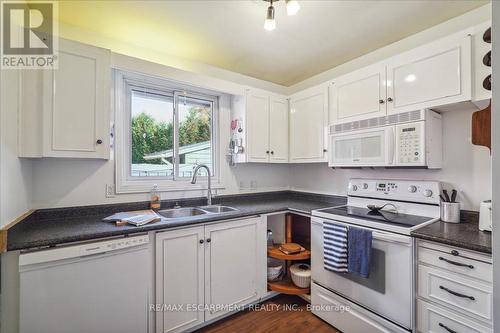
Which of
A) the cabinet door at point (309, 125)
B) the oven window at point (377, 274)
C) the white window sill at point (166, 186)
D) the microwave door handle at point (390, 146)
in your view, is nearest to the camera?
the oven window at point (377, 274)

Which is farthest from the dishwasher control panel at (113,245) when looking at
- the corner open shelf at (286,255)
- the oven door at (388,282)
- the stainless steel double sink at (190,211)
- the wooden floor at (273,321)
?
the oven door at (388,282)

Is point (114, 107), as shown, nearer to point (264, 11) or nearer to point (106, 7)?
point (106, 7)

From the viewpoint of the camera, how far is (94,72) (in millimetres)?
1623

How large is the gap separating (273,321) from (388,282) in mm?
1013

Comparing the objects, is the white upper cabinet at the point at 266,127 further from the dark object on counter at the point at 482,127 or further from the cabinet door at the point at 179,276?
the dark object on counter at the point at 482,127

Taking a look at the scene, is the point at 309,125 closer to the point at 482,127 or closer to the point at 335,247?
the point at 335,247

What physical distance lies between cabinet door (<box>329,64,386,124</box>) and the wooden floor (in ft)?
6.08

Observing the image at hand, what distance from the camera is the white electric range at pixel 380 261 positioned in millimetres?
1471

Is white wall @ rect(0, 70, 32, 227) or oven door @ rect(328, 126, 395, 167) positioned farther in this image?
oven door @ rect(328, 126, 395, 167)

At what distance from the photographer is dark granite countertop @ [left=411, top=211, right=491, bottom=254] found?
122 centimetres

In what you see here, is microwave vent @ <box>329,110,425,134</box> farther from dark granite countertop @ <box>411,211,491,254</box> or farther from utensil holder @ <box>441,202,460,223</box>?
dark granite countertop @ <box>411,211,491,254</box>

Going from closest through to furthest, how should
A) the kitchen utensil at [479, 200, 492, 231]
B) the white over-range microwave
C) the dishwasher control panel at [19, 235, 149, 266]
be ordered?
the dishwasher control panel at [19, 235, 149, 266]
the kitchen utensil at [479, 200, 492, 231]
the white over-range microwave

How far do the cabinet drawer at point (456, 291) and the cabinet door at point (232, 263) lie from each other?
4.07 feet

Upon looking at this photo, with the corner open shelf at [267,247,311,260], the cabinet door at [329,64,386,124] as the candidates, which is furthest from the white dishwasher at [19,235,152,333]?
the cabinet door at [329,64,386,124]
